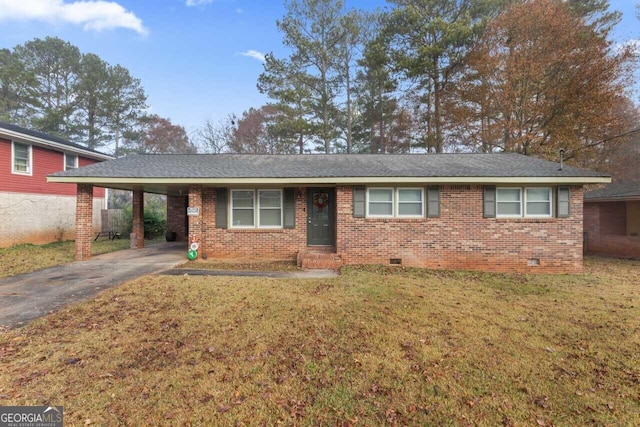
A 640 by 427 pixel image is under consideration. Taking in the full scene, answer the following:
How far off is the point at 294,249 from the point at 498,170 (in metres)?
6.82

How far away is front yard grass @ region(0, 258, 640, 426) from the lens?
250 centimetres

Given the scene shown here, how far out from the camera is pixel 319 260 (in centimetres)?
839

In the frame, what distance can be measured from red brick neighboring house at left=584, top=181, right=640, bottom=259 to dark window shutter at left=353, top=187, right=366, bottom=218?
441 inches

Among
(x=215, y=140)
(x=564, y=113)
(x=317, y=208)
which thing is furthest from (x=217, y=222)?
(x=215, y=140)

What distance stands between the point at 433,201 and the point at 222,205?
6.67 m

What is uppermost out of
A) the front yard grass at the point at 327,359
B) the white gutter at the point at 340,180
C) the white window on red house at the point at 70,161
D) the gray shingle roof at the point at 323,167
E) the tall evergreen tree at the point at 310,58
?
the tall evergreen tree at the point at 310,58

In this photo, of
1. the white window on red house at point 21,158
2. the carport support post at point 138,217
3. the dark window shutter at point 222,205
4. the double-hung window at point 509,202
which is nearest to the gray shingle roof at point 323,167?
the double-hung window at point 509,202

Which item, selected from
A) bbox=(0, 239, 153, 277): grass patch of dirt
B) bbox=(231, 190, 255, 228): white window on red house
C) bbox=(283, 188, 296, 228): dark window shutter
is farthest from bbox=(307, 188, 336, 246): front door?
bbox=(0, 239, 153, 277): grass patch of dirt

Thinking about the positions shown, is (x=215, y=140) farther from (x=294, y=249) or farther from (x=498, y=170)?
(x=498, y=170)

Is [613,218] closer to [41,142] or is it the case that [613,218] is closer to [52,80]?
[41,142]

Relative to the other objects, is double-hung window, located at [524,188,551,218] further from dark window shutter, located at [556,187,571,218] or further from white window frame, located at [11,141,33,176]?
white window frame, located at [11,141,33,176]

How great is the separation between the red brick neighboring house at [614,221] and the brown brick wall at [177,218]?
62.0 ft

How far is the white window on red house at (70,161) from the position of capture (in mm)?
14203

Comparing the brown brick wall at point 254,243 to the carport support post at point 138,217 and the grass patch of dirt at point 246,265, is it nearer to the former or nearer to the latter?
the grass patch of dirt at point 246,265
